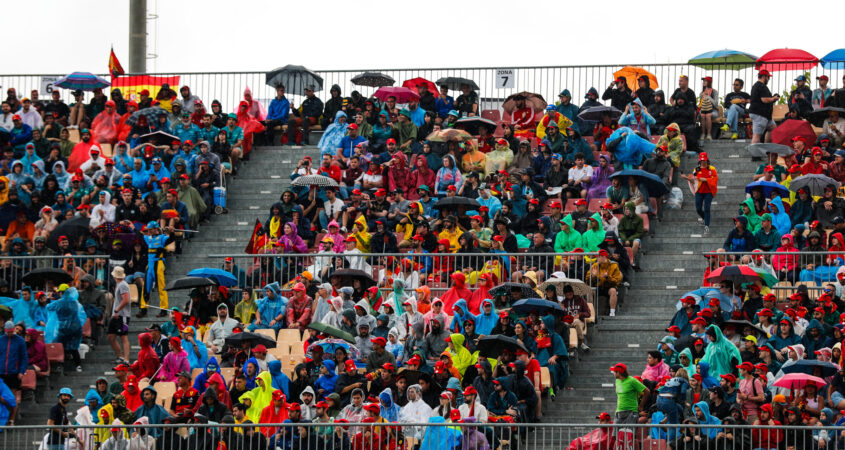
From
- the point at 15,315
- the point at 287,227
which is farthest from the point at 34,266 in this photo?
the point at 287,227

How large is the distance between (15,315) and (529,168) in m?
9.96

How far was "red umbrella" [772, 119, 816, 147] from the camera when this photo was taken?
3850cm

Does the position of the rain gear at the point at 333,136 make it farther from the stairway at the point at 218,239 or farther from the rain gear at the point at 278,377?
the rain gear at the point at 278,377

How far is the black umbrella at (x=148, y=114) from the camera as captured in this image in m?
41.3

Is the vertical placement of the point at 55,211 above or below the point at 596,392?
above

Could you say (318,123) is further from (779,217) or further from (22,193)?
(779,217)

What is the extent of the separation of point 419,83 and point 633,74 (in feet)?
15.1

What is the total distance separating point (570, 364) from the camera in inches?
1270

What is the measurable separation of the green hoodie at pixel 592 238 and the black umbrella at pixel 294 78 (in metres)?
11.1

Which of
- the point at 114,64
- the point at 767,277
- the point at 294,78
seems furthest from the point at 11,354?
the point at 114,64

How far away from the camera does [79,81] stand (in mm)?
43969

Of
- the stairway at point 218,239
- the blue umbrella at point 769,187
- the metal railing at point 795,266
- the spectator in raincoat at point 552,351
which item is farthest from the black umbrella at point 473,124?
the spectator in raincoat at point 552,351

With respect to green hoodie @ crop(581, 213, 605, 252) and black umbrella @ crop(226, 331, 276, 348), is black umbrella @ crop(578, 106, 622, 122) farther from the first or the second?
black umbrella @ crop(226, 331, 276, 348)

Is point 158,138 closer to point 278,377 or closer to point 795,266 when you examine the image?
point 278,377
